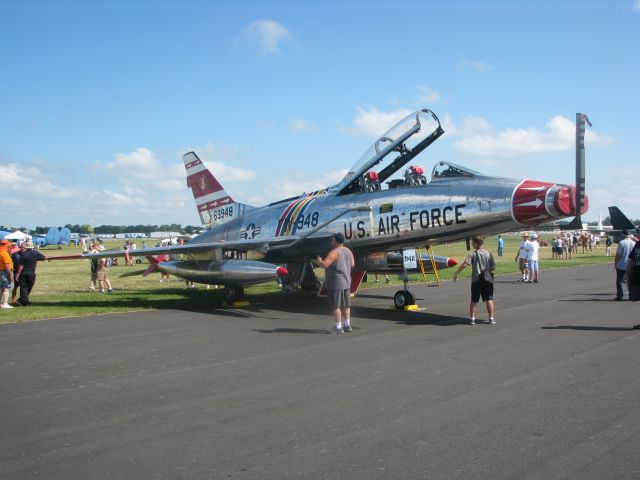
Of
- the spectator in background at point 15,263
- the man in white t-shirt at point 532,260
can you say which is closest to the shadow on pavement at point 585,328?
the man in white t-shirt at point 532,260

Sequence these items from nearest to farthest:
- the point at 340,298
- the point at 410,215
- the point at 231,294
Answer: the point at 340,298, the point at 410,215, the point at 231,294

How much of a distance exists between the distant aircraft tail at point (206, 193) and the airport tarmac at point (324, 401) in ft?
29.1

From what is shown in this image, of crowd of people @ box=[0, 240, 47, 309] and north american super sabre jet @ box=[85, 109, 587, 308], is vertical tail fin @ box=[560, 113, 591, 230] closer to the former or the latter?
north american super sabre jet @ box=[85, 109, 587, 308]

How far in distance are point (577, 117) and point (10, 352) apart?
10248 mm

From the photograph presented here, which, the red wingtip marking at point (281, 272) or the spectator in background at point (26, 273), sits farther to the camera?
the spectator in background at point (26, 273)

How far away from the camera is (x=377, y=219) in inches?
484

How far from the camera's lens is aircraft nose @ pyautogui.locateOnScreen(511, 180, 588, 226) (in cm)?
959

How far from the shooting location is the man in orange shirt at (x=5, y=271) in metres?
13.9

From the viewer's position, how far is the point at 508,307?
1332 cm

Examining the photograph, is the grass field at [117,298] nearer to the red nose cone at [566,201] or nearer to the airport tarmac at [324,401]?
the airport tarmac at [324,401]

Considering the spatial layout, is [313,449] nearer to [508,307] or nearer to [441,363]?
[441,363]

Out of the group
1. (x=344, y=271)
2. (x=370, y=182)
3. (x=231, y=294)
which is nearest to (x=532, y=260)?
(x=370, y=182)

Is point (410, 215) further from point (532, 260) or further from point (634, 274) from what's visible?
point (532, 260)

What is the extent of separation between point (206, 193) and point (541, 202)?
41.3ft
